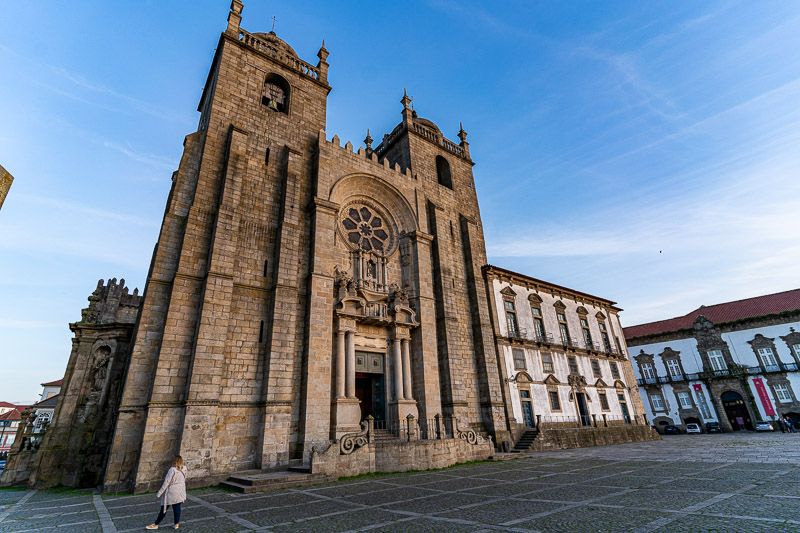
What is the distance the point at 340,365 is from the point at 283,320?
3.13 meters

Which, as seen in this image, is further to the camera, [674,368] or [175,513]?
[674,368]

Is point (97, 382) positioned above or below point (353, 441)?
above

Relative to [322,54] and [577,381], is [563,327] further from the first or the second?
[322,54]

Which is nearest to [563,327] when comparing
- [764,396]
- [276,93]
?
[764,396]

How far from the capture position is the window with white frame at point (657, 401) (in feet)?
123

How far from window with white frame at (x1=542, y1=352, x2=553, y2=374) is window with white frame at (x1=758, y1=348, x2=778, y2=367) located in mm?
25349

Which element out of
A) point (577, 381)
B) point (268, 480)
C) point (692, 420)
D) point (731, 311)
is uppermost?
point (731, 311)

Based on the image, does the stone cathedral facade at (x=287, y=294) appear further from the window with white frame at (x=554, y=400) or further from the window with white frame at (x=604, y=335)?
the window with white frame at (x=604, y=335)

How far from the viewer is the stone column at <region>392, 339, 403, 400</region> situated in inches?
643

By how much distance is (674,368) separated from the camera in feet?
124

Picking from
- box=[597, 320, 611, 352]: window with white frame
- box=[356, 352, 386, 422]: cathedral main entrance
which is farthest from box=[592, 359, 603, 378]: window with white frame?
box=[356, 352, 386, 422]: cathedral main entrance

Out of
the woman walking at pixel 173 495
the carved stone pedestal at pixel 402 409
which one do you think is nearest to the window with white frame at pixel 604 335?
the carved stone pedestal at pixel 402 409

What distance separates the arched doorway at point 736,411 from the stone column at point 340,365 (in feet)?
130

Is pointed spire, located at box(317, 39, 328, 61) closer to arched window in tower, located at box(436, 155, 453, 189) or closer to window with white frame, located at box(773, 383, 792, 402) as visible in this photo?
arched window in tower, located at box(436, 155, 453, 189)
